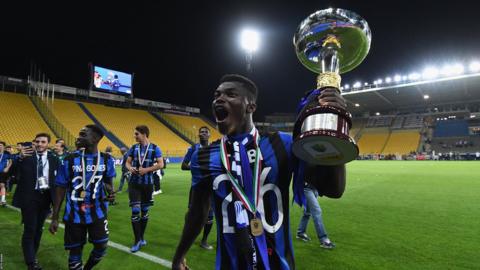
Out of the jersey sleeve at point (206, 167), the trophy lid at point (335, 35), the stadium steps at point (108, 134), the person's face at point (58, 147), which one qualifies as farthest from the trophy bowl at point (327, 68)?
the stadium steps at point (108, 134)

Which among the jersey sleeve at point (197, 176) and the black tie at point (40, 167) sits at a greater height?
the jersey sleeve at point (197, 176)

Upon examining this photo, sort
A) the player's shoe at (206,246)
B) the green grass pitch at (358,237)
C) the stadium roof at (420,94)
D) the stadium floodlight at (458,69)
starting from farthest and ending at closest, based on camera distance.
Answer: the stadium roof at (420,94)
the stadium floodlight at (458,69)
the player's shoe at (206,246)
the green grass pitch at (358,237)

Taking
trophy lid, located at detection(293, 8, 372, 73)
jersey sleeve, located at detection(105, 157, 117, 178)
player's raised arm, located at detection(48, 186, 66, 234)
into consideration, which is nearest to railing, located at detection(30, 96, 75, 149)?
jersey sleeve, located at detection(105, 157, 117, 178)

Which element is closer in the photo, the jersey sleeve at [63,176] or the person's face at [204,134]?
the jersey sleeve at [63,176]

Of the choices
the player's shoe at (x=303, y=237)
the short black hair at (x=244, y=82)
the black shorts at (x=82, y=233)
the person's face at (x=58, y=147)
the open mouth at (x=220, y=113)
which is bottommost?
the player's shoe at (x=303, y=237)

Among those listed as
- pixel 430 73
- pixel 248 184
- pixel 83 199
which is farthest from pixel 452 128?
pixel 248 184

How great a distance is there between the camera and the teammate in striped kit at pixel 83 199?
405cm

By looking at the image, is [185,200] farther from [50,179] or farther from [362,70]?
[362,70]

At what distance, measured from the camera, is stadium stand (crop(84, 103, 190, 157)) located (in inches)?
1547

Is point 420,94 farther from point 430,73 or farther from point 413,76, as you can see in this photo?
point 430,73

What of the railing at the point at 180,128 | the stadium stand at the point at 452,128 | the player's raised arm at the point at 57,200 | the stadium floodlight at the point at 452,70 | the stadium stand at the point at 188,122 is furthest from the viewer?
the stadium stand at the point at 452,128

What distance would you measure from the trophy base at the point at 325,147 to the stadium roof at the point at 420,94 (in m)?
46.6

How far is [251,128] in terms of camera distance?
2064 millimetres

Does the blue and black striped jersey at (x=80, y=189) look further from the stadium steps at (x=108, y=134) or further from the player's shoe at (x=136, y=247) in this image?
the stadium steps at (x=108, y=134)
